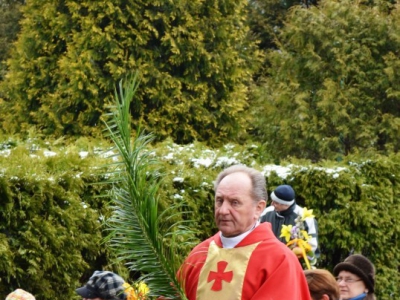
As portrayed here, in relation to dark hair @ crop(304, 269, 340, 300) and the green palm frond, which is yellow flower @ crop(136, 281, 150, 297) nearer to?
the green palm frond

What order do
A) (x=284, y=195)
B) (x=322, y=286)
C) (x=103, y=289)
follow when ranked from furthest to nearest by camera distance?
1. (x=284, y=195)
2. (x=322, y=286)
3. (x=103, y=289)

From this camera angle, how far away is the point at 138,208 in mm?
2898

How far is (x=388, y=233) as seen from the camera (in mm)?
11000

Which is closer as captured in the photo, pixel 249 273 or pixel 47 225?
pixel 249 273

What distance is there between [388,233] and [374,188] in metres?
0.59

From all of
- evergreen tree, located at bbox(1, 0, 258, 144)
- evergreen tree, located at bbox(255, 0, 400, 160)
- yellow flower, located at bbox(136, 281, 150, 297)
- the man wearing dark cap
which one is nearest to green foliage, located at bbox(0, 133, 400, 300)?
yellow flower, located at bbox(136, 281, 150, 297)

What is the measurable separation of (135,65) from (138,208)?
11947 millimetres

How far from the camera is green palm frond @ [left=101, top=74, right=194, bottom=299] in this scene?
280 centimetres

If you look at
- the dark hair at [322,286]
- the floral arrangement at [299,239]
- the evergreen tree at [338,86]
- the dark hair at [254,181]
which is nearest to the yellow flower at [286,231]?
the floral arrangement at [299,239]

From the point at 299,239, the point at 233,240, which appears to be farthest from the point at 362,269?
the point at 233,240

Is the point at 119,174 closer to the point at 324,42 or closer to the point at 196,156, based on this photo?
the point at 196,156

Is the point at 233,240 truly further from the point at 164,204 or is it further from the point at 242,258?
the point at 164,204

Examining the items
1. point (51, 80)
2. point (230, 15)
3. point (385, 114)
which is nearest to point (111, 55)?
point (51, 80)

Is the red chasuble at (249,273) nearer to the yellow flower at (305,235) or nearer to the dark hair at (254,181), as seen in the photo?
the dark hair at (254,181)
